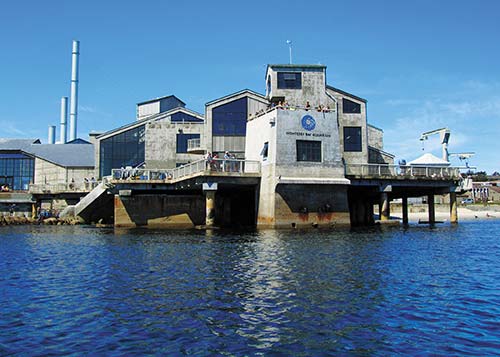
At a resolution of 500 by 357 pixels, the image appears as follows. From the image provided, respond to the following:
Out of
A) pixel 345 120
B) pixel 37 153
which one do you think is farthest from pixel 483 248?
pixel 37 153

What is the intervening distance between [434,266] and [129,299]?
39.2 feet

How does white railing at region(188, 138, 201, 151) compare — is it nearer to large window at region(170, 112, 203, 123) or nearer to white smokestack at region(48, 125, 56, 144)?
large window at region(170, 112, 203, 123)

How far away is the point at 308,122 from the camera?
39812 millimetres

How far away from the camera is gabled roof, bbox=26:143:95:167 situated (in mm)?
70106

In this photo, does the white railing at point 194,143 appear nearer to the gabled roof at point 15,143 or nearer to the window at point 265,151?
the window at point 265,151

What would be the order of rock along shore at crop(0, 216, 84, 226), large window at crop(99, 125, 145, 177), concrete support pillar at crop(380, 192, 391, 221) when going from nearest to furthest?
concrete support pillar at crop(380, 192, 391, 221) < rock along shore at crop(0, 216, 84, 226) < large window at crop(99, 125, 145, 177)

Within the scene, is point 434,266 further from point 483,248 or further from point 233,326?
point 233,326

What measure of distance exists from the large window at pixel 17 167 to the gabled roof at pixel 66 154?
1.67 m

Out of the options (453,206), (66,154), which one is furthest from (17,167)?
(453,206)

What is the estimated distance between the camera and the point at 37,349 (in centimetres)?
906

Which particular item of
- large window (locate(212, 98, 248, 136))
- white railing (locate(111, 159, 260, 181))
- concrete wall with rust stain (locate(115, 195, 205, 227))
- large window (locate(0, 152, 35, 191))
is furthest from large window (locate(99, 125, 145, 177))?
large window (locate(0, 152, 35, 191))

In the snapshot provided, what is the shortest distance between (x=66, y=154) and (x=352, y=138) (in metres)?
44.3

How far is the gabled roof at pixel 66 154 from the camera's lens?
70106 millimetres

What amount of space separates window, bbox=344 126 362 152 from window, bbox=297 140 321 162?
16.3 m
